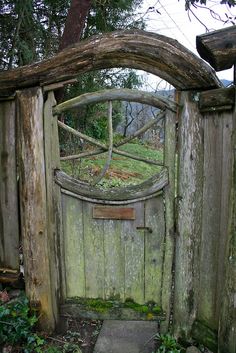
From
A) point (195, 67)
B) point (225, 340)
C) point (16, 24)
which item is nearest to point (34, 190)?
point (195, 67)

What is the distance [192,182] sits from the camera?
9.25ft

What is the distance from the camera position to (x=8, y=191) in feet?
10.8

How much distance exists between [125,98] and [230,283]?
5.06 feet

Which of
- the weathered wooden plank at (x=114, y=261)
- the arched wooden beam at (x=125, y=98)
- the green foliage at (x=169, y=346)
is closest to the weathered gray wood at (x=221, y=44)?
the arched wooden beam at (x=125, y=98)

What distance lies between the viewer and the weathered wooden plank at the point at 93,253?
3.09m

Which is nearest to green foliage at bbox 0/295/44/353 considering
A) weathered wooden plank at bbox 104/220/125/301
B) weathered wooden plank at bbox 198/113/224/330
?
weathered wooden plank at bbox 104/220/125/301

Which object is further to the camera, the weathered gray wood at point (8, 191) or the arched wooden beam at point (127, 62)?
the weathered gray wood at point (8, 191)

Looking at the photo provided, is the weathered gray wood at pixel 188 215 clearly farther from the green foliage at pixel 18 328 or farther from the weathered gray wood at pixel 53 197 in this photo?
the green foliage at pixel 18 328

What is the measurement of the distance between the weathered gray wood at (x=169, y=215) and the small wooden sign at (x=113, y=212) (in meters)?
0.30

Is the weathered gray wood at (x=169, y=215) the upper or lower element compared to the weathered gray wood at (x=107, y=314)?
upper

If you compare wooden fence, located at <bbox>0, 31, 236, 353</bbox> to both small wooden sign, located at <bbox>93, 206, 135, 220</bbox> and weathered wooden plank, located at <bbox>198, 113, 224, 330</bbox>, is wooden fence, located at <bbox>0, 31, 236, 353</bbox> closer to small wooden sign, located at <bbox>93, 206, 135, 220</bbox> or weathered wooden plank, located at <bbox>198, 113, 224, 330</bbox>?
weathered wooden plank, located at <bbox>198, 113, 224, 330</bbox>

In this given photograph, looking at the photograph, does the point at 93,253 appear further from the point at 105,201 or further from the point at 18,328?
the point at 18,328

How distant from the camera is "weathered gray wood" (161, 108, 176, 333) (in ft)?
9.23

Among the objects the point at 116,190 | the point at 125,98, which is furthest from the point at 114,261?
the point at 125,98
